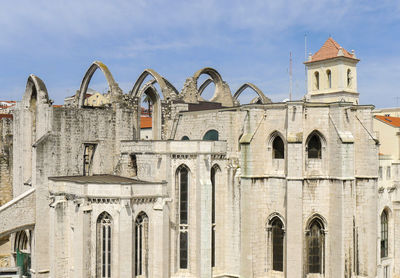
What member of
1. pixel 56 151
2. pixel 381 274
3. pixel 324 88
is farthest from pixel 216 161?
pixel 324 88

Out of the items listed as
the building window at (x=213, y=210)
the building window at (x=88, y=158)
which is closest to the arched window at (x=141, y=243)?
the building window at (x=213, y=210)

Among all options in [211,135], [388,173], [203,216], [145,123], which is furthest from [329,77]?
[203,216]

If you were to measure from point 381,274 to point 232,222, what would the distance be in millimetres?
12733

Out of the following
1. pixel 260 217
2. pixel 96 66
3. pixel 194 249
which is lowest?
pixel 194 249

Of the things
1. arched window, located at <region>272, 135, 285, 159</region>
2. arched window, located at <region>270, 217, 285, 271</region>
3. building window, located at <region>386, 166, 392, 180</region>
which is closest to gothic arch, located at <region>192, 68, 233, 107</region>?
arched window, located at <region>272, 135, 285, 159</region>

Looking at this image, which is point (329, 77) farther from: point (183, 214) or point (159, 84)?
point (183, 214)

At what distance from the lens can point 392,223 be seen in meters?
35.9

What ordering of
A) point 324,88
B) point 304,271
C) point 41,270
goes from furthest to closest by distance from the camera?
point 324,88, point 41,270, point 304,271

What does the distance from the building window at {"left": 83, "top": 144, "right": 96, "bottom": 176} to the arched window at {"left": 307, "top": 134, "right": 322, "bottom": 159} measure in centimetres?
1287

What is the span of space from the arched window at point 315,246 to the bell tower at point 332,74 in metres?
26.4

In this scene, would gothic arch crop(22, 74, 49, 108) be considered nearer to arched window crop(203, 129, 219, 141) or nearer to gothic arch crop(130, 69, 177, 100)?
gothic arch crop(130, 69, 177, 100)

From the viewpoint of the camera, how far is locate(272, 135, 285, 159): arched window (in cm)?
2740

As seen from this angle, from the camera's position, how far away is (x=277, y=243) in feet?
89.1

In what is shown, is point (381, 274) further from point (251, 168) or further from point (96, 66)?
point (96, 66)
